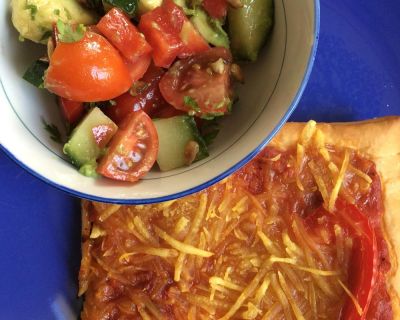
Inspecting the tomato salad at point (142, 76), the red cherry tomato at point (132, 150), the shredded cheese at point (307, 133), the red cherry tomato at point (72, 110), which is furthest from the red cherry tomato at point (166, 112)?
the shredded cheese at point (307, 133)

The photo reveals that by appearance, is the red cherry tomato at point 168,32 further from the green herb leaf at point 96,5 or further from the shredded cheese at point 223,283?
the shredded cheese at point 223,283

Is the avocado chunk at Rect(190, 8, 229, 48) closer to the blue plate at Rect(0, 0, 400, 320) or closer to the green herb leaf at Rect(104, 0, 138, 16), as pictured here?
the green herb leaf at Rect(104, 0, 138, 16)

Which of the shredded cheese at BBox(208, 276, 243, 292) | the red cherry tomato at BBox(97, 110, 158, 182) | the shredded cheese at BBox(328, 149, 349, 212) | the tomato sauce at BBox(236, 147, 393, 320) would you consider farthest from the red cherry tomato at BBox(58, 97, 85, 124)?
the shredded cheese at BBox(328, 149, 349, 212)

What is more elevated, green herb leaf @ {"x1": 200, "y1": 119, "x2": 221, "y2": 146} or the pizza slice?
green herb leaf @ {"x1": 200, "y1": 119, "x2": 221, "y2": 146}

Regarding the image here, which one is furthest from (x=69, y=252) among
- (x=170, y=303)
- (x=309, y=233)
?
(x=309, y=233)

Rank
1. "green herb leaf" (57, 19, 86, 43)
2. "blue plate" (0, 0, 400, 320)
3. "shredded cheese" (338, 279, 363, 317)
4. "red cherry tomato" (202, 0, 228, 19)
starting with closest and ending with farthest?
"green herb leaf" (57, 19, 86, 43) → "red cherry tomato" (202, 0, 228, 19) → "shredded cheese" (338, 279, 363, 317) → "blue plate" (0, 0, 400, 320)

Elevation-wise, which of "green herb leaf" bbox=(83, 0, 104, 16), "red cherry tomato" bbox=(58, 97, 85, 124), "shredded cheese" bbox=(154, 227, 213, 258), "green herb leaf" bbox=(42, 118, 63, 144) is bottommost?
"shredded cheese" bbox=(154, 227, 213, 258)
